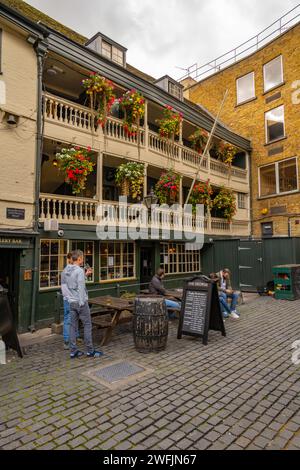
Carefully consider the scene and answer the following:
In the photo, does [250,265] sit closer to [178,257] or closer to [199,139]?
[178,257]

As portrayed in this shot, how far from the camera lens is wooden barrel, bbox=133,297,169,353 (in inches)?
226

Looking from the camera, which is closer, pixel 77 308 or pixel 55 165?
pixel 77 308

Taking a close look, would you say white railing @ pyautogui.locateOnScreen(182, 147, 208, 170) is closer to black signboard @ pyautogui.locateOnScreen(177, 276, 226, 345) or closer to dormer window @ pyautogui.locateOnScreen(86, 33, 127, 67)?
dormer window @ pyautogui.locateOnScreen(86, 33, 127, 67)

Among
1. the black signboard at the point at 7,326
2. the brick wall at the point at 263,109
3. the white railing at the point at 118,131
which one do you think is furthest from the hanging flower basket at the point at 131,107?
the brick wall at the point at 263,109

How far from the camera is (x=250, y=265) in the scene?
45.4 ft

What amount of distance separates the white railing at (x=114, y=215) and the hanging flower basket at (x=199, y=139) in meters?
3.68

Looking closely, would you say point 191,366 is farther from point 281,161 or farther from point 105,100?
point 281,161

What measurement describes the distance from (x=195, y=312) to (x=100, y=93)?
8.11 meters

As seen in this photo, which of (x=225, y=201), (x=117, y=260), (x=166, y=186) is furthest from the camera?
(x=225, y=201)

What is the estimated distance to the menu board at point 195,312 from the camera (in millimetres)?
6461

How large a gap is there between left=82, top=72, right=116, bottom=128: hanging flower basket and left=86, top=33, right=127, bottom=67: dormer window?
1978 mm

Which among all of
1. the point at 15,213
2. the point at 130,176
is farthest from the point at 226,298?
the point at 15,213

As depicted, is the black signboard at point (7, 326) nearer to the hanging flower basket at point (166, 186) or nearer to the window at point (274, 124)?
the hanging flower basket at point (166, 186)

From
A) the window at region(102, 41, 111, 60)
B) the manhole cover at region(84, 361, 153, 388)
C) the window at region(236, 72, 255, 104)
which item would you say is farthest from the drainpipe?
the window at region(236, 72, 255, 104)
